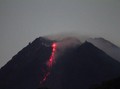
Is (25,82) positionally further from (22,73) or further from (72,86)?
(72,86)

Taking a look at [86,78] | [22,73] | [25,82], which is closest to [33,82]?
[25,82]

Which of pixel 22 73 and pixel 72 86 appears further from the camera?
pixel 22 73

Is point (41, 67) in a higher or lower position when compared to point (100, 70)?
higher

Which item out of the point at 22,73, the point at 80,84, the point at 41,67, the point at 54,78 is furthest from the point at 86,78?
the point at 22,73

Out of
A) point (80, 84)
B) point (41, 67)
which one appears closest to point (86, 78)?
point (80, 84)

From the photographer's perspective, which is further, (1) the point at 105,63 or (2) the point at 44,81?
(1) the point at 105,63

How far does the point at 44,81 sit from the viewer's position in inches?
6791

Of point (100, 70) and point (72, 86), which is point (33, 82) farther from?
point (100, 70)

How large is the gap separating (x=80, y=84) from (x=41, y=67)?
33.9 metres

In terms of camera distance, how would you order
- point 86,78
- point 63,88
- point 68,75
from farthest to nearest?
1. point 68,75
2. point 86,78
3. point 63,88

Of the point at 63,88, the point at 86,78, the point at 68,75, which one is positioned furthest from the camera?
the point at 68,75

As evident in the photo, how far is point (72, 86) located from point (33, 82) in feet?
84.1

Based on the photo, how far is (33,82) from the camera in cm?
17975

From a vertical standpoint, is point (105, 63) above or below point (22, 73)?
below
